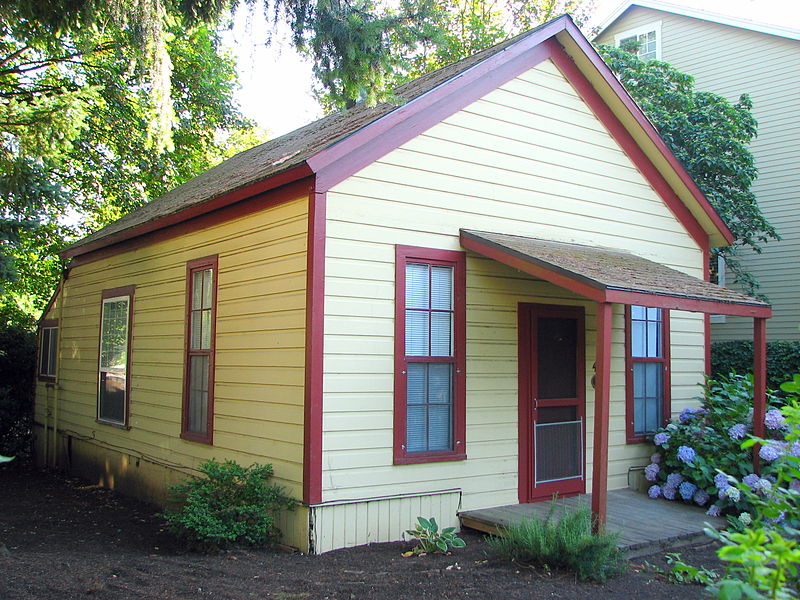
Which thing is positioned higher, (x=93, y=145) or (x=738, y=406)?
(x=93, y=145)

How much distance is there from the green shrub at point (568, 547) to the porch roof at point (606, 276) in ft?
6.08

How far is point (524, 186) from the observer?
27.3 feet

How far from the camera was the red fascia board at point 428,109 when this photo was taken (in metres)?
6.68

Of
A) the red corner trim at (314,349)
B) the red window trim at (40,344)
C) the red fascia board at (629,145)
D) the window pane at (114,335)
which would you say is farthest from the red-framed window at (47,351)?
the red fascia board at (629,145)

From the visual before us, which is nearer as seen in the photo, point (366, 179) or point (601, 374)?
point (601, 374)

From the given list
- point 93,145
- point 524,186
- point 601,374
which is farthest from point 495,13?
point 601,374

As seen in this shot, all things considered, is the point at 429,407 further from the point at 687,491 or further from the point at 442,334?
the point at 687,491

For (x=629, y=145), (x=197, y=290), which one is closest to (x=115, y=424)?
(x=197, y=290)

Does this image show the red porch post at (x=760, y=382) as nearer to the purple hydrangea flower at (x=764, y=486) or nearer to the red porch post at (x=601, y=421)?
the purple hydrangea flower at (x=764, y=486)

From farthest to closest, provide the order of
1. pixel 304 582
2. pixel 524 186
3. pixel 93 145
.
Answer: pixel 93 145 < pixel 524 186 < pixel 304 582

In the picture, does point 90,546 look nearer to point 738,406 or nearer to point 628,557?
point 628,557

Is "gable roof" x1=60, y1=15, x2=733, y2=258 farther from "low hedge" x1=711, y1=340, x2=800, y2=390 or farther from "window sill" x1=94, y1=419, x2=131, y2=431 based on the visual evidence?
"low hedge" x1=711, y1=340, x2=800, y2=390

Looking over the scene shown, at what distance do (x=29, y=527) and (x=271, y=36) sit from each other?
19.8 ft

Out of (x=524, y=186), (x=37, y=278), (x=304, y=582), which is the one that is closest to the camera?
(x=304, y=582)
